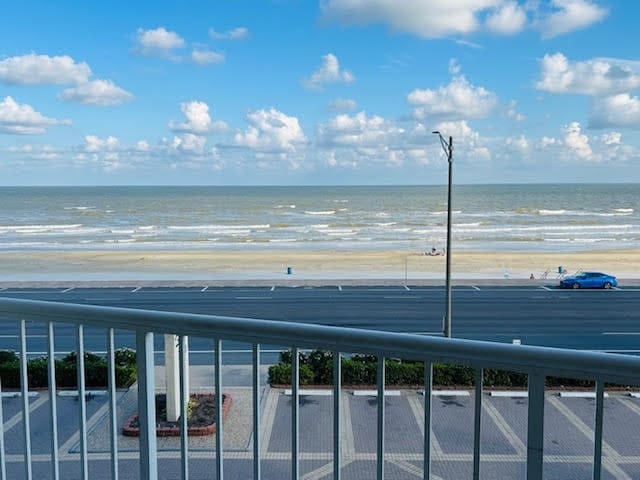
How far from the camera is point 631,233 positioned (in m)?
61.5

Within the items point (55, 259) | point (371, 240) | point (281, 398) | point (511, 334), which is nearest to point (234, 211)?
point (371, 240)

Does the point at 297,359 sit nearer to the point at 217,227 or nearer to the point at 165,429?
the point at 165,429

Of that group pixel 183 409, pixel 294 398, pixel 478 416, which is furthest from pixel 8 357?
pixel 478 416

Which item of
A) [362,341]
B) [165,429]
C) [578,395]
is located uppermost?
[362,341]

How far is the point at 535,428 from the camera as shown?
1.96 m

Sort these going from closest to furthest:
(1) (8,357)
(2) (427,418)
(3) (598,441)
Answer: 1. (3) (598,441)
2. (2) (427,418)
3. (1) (8,357)

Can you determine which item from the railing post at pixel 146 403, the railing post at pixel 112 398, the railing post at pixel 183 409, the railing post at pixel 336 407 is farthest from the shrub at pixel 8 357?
the railing post at pixel 336 407

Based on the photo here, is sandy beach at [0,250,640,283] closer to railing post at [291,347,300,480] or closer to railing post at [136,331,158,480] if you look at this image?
railing post at [136,331,158,480]

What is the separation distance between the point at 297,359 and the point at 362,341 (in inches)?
12.9

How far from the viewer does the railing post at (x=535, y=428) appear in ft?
6.33

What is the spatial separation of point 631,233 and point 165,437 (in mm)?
66084

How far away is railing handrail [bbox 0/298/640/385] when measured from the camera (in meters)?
1.81

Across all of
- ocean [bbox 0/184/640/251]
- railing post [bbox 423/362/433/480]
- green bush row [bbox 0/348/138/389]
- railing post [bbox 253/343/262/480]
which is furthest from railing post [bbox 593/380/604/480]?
ocean [bbox 0/184/640/251]

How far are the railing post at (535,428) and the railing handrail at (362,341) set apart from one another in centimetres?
5
